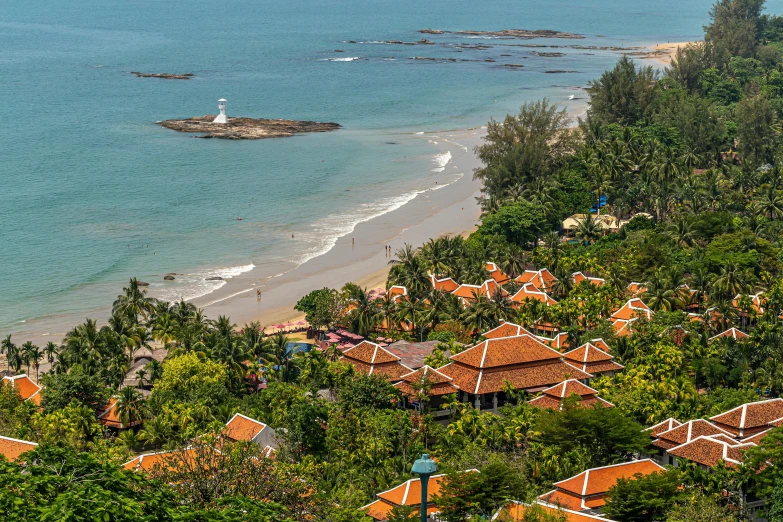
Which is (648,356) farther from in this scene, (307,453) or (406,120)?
(406,120)

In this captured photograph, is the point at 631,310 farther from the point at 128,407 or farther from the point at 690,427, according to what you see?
the point at 128,407

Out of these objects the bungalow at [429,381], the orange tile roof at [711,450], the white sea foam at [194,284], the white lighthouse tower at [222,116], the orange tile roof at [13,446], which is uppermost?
the white lighthouse tower at [222,116]

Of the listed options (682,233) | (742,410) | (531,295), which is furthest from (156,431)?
(682,233)

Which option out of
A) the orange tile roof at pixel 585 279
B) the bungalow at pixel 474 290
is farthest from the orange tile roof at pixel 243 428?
the orange tile roof at pixel 585 279

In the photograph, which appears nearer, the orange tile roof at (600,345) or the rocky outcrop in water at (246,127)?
the orange tile roof at (600,345)

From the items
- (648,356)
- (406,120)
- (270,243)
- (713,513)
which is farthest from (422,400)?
(406,120)

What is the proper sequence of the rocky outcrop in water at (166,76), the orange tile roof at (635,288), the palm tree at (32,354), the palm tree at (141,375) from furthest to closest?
the rocky outcrop in water at (166,76) → the orange tile roof at (635,288) → the palm tree at (32,354) → the palm tree at (141,375)

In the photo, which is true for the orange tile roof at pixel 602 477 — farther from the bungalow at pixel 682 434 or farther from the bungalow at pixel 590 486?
the bungalow at pixel 682 434
